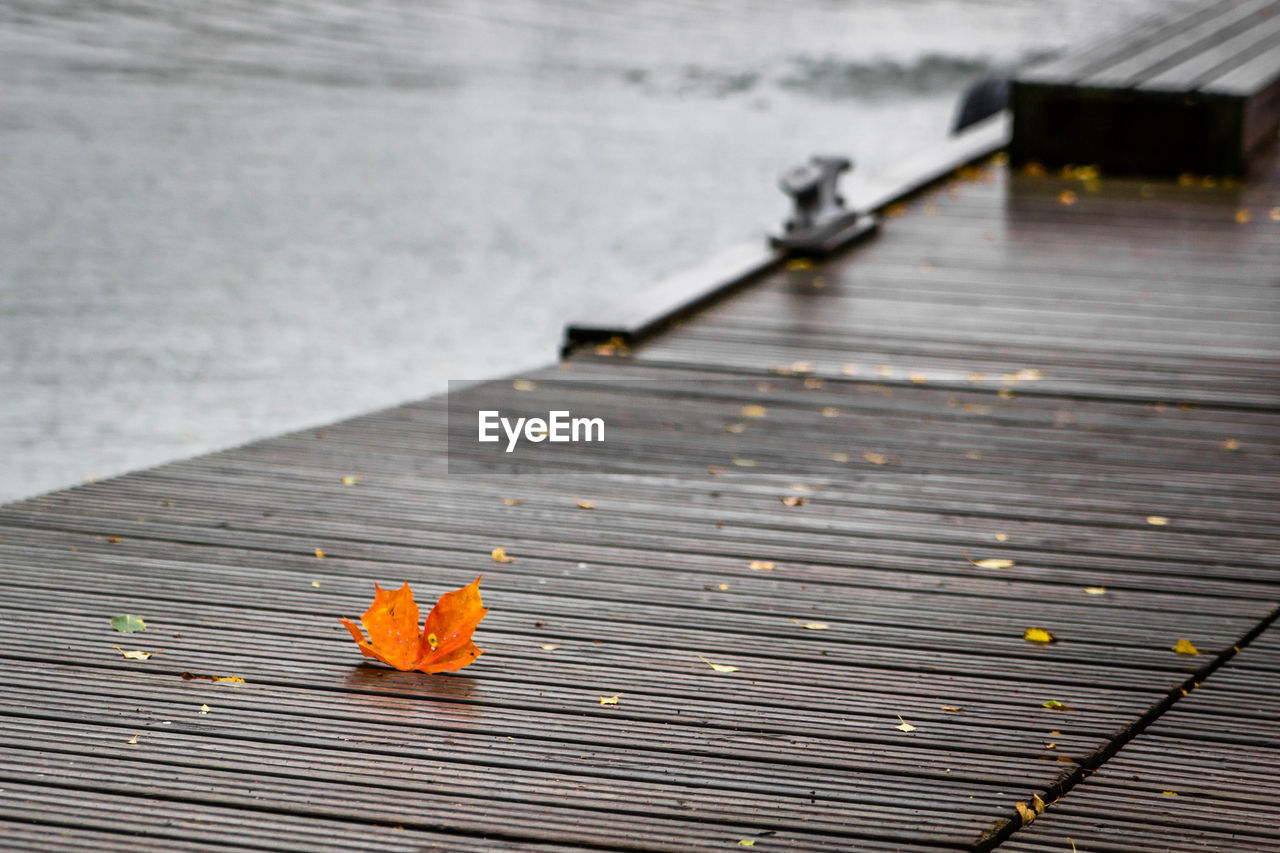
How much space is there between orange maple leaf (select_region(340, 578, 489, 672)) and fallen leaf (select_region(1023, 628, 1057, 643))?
Answer: 0.96 meters

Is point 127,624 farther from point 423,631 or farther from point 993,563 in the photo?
point 993,563

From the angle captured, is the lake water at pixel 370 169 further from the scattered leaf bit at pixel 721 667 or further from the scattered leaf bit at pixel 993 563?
the scattered leaf bit at pixel 721 667

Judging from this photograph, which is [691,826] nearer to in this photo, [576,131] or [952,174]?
[952,174]

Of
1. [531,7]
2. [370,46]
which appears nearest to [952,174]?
[370,46]

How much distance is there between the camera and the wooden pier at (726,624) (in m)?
2.03

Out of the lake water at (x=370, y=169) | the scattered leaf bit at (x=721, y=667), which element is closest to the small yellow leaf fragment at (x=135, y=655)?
the scattered leaf bit at (x=721, y=667)

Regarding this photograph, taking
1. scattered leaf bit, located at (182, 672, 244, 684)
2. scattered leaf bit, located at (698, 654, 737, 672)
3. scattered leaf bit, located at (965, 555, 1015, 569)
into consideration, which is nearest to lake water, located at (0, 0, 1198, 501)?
scattered leaf bit, located at (182, 672, 244, 684)

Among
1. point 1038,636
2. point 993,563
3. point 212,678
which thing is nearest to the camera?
point 212,678

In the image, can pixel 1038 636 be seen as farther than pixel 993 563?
No

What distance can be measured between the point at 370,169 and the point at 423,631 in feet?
29.7

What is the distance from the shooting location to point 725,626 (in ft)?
8.68

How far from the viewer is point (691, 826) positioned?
2.00m

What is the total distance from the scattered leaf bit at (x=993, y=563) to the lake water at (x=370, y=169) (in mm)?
4128

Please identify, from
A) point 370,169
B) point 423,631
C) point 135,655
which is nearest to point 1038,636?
point 423,631
